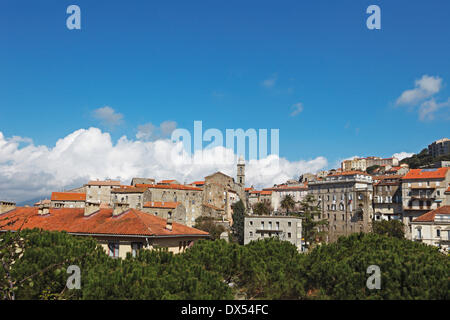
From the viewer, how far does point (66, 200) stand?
101 meters

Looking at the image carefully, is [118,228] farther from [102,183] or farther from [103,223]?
[102,183]

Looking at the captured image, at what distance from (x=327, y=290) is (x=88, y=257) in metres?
11.7

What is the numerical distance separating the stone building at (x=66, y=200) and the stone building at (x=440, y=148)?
141896mm

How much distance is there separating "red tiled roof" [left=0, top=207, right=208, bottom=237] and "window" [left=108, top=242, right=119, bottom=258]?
802mm

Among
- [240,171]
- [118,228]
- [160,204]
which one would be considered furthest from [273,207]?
[118,228]

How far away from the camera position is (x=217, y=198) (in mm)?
106000

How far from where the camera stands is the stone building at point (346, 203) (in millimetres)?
82312

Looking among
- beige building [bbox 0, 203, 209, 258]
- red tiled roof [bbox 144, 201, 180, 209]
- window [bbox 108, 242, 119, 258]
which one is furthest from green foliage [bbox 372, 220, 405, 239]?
window [bbox 108, 242, 119, 258]

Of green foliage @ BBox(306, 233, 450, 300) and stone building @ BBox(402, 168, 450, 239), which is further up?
stone building @ BBox(402, 168, 450, 239)

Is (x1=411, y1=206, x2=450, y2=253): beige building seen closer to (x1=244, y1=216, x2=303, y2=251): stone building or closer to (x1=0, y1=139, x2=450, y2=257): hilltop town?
(x1=0, y1=139, x2=450, y2=257): hilltop town

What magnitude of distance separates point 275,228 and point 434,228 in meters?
27.3

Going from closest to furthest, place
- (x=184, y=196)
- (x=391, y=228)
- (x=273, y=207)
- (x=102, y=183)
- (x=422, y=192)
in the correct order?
(x=391, y=228) < (x=422, y=192) < (x=184, y=196) < (x=102, y=183) < (x=273, y=207)

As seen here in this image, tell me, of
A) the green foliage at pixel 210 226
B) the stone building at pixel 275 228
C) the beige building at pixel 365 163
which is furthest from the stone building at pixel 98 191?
the beige building at pixel 365 163

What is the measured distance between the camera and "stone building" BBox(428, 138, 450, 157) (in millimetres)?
164625
